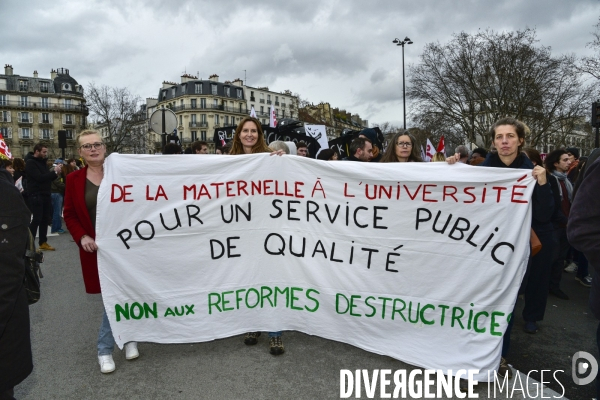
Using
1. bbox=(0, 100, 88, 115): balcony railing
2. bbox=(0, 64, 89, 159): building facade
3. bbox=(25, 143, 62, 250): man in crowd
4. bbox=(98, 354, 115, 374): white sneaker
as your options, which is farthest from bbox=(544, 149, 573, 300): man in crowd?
bbox=(0, 100, 88, 115): balcony railing

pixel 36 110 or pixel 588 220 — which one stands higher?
pixel 36 110

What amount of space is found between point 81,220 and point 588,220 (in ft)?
11.0

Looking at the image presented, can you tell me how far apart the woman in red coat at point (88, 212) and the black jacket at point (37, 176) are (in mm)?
5517

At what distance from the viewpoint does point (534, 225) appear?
13.1 ft

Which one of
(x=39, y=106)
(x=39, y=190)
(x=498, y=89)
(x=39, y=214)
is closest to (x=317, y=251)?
(x=39, y=214)

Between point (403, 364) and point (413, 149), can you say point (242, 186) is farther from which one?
point (403, 364)

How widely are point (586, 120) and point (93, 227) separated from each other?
36601mm

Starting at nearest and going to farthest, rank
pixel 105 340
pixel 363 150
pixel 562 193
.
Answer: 1. pixel 105 340
2. pixel 363 150
3. pixel 562 193

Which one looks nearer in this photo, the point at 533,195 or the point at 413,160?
the point at 533,195

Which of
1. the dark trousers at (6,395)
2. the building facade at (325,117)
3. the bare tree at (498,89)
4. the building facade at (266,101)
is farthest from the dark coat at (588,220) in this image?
the building facade at (266,101)

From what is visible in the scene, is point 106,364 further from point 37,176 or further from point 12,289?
point 37,176

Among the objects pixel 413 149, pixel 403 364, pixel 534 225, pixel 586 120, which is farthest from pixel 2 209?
pixel 586 120

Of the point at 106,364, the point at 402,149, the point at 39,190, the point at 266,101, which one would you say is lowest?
the point at 106,364

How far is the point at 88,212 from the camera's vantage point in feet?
10.9
